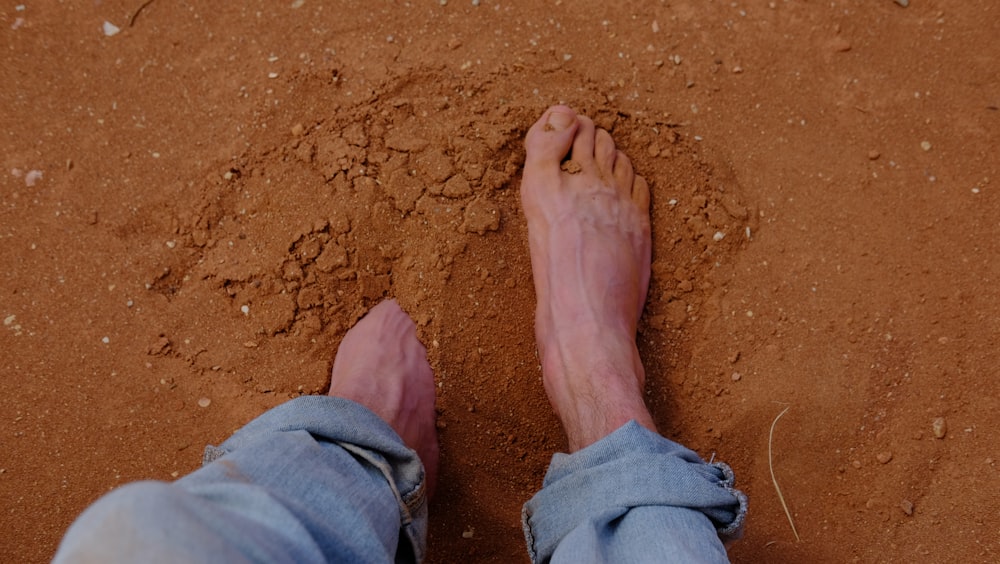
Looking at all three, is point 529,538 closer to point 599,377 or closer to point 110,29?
point 599,377

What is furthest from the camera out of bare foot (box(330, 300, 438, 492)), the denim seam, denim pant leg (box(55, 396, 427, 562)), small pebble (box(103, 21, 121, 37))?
small pebble (box(103, 21, 121, 37))

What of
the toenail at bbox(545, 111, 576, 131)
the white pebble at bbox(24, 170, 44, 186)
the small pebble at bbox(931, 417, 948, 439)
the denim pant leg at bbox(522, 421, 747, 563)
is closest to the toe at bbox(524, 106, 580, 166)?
the toenail at bbox(545, 111, 576, 131)

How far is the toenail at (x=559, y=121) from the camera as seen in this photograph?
5.97ft

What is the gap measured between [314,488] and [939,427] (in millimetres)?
1553

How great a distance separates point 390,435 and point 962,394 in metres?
1.46

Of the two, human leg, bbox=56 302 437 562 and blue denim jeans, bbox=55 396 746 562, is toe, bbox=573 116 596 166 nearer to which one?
human leg, bbox=56 302 437 562

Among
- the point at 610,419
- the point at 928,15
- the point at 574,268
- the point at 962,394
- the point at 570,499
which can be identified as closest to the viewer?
the point at 570,499

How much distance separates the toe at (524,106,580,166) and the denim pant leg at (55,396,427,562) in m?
0.85

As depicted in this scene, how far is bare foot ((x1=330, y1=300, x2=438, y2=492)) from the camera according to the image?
5.42 ft

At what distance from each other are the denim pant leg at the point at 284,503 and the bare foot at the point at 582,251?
0.54 m

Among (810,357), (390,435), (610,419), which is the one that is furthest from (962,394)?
(390,435)

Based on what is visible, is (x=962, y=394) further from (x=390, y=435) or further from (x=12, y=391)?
(x=12, y=391)

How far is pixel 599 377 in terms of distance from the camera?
5.48 feet

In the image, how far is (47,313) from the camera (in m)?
1.76
